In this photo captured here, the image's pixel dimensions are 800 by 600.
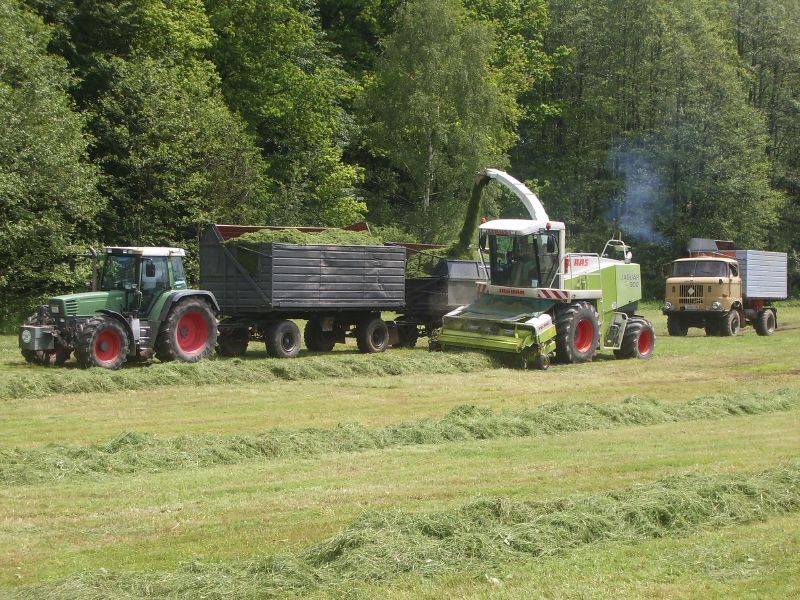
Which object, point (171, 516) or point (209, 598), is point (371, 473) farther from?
point (209, 598)

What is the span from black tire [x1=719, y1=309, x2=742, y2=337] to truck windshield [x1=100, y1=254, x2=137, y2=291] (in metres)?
18.4

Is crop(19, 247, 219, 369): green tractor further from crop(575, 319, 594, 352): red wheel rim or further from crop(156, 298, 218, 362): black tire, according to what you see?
crop(575, 319, 594, 352): red wheel rim

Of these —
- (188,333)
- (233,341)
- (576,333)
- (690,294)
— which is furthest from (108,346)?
(690,294)

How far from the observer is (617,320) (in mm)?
24531

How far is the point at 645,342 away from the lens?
25.0 metres

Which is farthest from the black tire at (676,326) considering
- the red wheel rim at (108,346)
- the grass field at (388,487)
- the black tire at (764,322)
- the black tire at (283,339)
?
the red wheel rim at (108,346)

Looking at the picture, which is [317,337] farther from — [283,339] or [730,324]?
[730,324]

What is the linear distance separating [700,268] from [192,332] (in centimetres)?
1726

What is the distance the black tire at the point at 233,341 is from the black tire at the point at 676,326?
586 inches

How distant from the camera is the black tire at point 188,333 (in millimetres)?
19906

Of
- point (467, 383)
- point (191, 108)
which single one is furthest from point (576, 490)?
point (191, 108)

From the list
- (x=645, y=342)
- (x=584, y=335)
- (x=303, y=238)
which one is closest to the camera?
(x=303, y=238)

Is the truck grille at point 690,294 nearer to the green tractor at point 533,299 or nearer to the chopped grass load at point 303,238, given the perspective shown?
the green tractor at point 533,299

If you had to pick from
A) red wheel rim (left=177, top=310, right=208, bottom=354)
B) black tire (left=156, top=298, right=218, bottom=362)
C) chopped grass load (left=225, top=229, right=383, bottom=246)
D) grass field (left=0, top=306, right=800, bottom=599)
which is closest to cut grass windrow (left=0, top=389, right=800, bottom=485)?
grass field (left=0, top=306, right=800, bottom=599)
